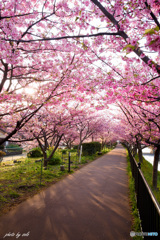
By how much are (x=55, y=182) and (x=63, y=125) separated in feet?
11.6

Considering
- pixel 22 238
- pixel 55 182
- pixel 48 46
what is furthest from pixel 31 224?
pixel 48 46

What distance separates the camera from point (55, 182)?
8.41m

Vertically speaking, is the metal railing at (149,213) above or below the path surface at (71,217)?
above

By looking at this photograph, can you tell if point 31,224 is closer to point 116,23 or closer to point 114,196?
point 114,196

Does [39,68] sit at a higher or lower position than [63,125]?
higher

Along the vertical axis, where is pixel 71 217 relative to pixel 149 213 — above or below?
below

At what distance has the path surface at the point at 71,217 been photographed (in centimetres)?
379

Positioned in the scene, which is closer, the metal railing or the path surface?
the metal railing

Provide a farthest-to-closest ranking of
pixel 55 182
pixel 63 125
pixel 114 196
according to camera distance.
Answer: pixel 63 125 → pixel 55 182 → pixel 114 196

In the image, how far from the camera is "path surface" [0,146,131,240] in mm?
3787

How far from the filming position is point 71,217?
15.2ft

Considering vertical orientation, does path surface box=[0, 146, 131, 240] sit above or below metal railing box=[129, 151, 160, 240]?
below

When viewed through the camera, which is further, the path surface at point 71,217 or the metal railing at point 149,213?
the path surface at point 71,217

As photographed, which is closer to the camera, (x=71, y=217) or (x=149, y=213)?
(x=149, y=213)
